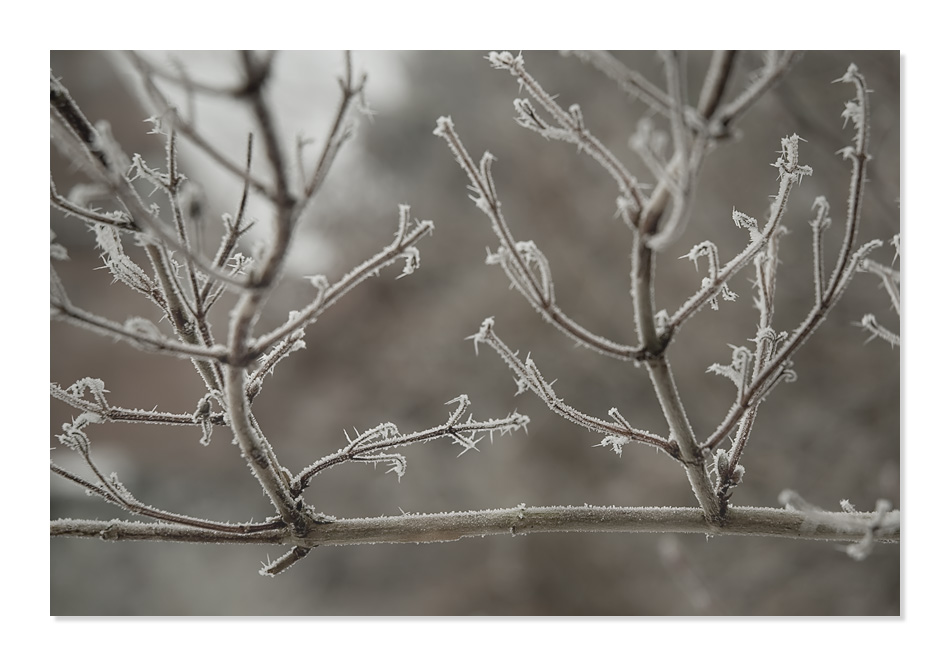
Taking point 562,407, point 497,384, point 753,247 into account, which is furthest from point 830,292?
point 497,384

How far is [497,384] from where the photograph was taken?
2572 millimetres

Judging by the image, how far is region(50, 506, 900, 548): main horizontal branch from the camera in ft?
2.16

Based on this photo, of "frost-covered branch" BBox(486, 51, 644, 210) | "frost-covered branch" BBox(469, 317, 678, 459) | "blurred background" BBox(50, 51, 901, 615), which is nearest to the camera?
"frost-covered branch" BBox(486, 51, 644, 210)

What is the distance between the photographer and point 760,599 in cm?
213

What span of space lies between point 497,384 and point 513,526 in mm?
1900

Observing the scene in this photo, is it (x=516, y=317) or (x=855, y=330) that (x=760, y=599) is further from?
(x=516, y=317)

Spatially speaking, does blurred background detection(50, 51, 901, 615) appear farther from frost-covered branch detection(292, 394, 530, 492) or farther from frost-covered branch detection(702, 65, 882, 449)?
frost-covered branch detection(292, 394, 530, 492)

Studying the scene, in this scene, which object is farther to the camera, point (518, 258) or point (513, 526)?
point (513, 526)

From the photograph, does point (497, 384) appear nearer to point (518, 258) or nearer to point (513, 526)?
point (513, 526)

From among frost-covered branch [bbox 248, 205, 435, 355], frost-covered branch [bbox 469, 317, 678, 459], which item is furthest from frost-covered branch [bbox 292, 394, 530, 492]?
frost-covered branch [bbox 248, 205, 435, 355]

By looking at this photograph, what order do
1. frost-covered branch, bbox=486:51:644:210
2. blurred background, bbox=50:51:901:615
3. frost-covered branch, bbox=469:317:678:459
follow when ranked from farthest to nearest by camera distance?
blurred background, bbox=50:51:901:615, frost-covered branch, bbox=469:317:678:459, frost-covered branch, bbox=486:51:644:210

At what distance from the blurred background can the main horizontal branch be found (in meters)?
0.83

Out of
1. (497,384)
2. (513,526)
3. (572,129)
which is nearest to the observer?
(572,129)

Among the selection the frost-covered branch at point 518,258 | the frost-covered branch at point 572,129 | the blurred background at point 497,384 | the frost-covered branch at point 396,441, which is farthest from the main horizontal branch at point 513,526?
the blurred background at point 497,384
